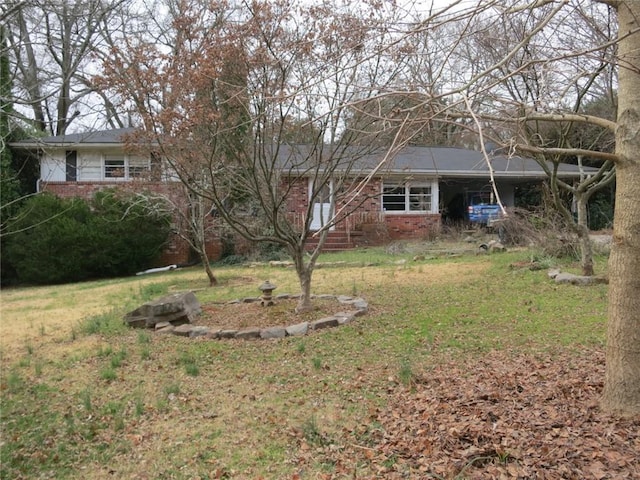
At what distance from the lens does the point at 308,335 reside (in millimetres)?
5883

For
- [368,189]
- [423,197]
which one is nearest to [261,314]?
[368,189]

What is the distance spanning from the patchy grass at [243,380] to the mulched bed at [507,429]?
202 mm

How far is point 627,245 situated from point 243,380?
11.0 feet

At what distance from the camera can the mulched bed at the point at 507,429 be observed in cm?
261

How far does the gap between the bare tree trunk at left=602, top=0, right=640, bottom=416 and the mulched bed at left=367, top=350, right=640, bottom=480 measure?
0.24m

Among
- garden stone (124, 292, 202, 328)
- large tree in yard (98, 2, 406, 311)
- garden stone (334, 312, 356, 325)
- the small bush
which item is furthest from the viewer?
the small bush

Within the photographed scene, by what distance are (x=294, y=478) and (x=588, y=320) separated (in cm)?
440

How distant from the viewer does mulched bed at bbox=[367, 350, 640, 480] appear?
8.55 feet

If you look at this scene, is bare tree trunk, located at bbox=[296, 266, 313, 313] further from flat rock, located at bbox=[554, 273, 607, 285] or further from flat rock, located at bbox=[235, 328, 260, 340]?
flat rock, located at bbox=[554, 273, 607, 285]

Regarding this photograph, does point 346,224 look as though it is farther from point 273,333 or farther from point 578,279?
point 273,333

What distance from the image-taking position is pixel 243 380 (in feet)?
15.1

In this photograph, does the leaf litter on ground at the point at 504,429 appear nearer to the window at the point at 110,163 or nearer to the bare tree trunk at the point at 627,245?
the bare tree trunk at the point at 627,245

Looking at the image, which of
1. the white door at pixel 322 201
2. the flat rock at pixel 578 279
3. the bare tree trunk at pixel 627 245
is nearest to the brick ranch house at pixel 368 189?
the white door at pixel 322 201

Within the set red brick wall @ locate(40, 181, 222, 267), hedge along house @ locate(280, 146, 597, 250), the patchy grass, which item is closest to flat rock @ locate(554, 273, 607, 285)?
the patchy grass
